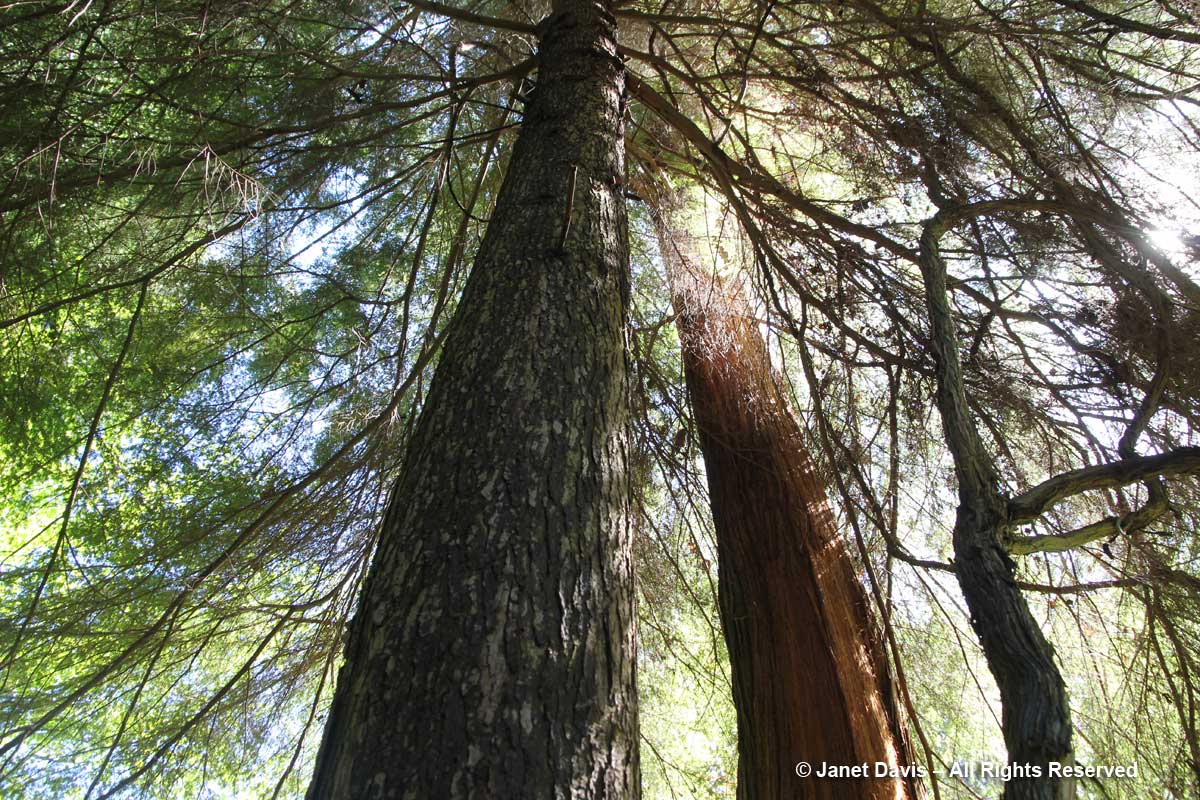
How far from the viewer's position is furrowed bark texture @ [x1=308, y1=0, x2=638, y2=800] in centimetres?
92

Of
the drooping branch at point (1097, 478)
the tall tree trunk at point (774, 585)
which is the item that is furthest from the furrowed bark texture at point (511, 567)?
the tall tree trunk at point (774, 585)

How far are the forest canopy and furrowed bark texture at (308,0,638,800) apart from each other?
405 millimetres

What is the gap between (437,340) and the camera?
2672 mm

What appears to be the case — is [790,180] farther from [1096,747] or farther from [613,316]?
[1096,747]

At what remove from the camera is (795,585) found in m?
2.56

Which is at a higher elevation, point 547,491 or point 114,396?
point 114,396

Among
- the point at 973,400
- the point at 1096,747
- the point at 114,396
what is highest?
the point at 114,396

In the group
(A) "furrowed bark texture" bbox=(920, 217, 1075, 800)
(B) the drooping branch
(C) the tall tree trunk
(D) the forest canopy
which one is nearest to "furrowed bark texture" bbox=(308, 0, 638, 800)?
(D) the forest canopy

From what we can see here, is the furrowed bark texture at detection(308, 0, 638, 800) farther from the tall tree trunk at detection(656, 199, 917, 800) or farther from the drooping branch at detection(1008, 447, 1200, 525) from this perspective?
the tall tree trunk at detection(656, 199, 917, 800)

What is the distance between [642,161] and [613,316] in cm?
188

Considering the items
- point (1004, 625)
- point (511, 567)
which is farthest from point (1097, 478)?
point (511, 567)

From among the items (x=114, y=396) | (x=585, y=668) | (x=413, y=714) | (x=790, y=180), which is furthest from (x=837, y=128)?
(x=114, y=396)

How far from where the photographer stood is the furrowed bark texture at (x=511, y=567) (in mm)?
918

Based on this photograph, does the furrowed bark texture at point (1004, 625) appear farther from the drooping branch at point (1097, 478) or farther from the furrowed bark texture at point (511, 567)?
the furrowed bark texture at point (511, 567)
